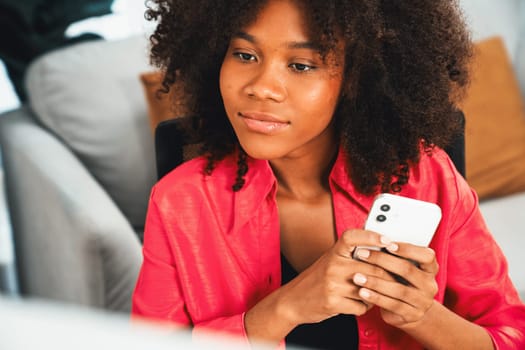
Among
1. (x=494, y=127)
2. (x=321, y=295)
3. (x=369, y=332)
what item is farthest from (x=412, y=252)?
(x=494, y=127)

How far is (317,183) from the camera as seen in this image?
0.99 meters

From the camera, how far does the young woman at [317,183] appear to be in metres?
0.79

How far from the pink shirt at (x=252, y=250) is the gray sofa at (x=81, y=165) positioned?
41 centimetres

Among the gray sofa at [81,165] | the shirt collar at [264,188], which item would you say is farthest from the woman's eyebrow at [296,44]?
the gray sofa at [81,165]

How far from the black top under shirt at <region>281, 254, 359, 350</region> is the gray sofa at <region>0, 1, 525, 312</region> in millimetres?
489

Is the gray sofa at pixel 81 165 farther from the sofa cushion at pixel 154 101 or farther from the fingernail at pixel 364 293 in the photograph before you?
the fingernail at pixel 364 293

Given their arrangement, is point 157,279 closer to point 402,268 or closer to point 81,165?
point 402,268

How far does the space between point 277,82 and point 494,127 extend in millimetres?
1065

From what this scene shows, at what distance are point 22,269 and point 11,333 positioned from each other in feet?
5.21

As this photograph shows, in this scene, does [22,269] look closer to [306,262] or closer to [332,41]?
[306,262]

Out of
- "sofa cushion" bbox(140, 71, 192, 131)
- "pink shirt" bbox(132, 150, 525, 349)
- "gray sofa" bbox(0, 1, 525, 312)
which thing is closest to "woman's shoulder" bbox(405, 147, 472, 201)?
"pink shirt" bbox(132, 150, 525, 349)

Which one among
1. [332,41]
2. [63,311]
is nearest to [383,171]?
[332,41]

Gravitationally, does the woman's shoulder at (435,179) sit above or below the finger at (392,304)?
above

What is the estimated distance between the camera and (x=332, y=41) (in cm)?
79
